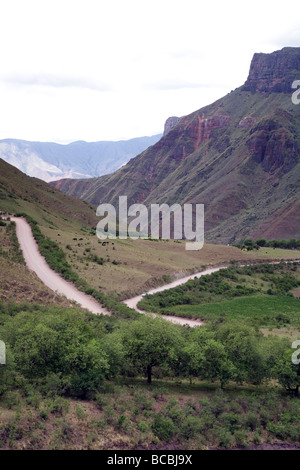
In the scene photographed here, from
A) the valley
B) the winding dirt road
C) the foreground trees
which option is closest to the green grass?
the valley

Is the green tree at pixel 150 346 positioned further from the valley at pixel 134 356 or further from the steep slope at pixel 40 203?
the steep slope at pixel 40 203

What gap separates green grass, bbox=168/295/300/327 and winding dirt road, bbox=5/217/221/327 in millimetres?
3529

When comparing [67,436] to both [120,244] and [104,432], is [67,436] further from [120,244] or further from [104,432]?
[120,244]

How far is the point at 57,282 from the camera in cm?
5241

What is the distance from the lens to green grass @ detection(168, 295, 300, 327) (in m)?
50.2

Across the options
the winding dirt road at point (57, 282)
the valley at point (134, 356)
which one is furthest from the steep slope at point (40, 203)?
the valley at point (134, 356)

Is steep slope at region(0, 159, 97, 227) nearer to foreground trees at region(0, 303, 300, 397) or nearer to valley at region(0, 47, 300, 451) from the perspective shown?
valley at region(0, 47, 300, 451)

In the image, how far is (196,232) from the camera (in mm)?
169625

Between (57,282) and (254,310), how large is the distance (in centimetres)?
2381

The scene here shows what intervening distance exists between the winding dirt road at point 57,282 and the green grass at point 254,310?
3.53 m

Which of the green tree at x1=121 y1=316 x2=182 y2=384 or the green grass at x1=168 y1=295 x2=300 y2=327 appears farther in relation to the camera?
the green grass at x1=168 y1=295 x2=300 y2=327

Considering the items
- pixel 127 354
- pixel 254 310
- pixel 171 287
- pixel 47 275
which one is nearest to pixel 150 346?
pixel 127 354

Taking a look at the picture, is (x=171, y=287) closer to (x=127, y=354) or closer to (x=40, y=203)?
(x=127, y=354)

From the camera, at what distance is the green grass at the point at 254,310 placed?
5025cm
